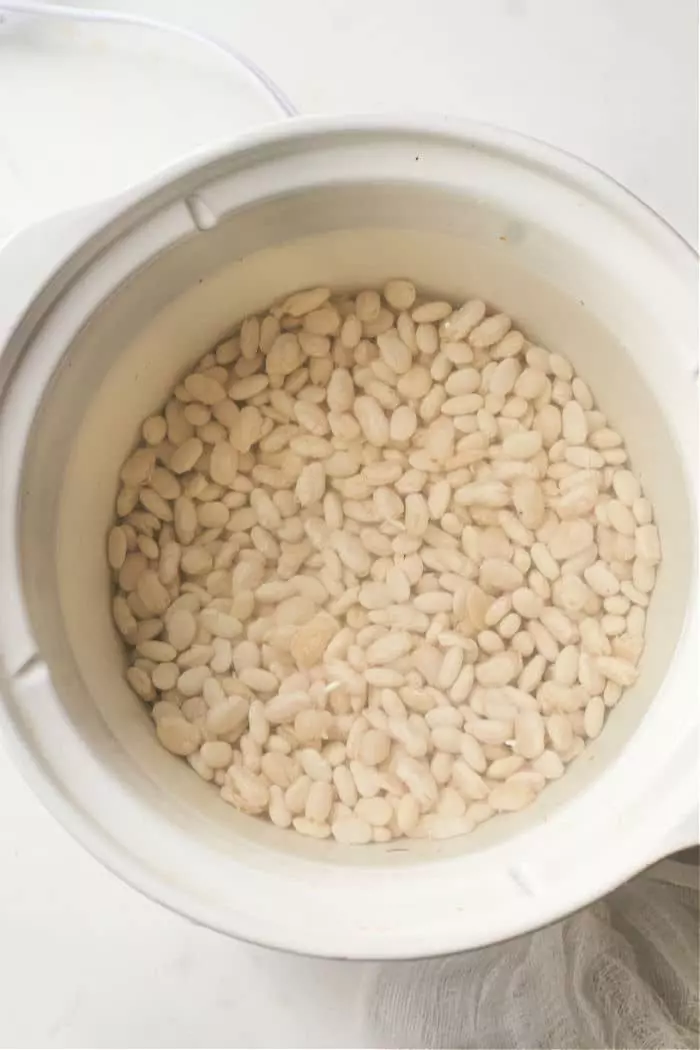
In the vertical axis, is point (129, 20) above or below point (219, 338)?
above

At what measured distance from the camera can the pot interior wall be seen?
1.81 feet

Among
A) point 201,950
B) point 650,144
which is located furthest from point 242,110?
point 201,950

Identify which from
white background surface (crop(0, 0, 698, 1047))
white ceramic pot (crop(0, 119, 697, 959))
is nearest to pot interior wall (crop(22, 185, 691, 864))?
white ceramic pot (crop(0, 119, 697, 959))

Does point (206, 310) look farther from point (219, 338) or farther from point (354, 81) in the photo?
point (354, 81)

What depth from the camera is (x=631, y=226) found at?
0.53 meters

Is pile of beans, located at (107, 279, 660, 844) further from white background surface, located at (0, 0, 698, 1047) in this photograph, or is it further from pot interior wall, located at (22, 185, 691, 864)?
white background surface, located at (0, 0, 698, 1047)

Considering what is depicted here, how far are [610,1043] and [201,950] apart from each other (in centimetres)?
25

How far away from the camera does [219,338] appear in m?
0.69

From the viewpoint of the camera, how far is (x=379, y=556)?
0.69 metres

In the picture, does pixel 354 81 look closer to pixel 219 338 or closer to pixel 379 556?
pixel 219 338

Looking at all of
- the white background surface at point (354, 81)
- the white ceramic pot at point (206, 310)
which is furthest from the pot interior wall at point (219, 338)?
the white background surface at point (354, 81)

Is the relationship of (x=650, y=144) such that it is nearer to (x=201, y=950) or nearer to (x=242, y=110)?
(x=242, y=110)

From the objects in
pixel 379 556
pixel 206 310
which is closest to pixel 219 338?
pixel 206 310

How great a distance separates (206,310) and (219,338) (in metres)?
0.05
